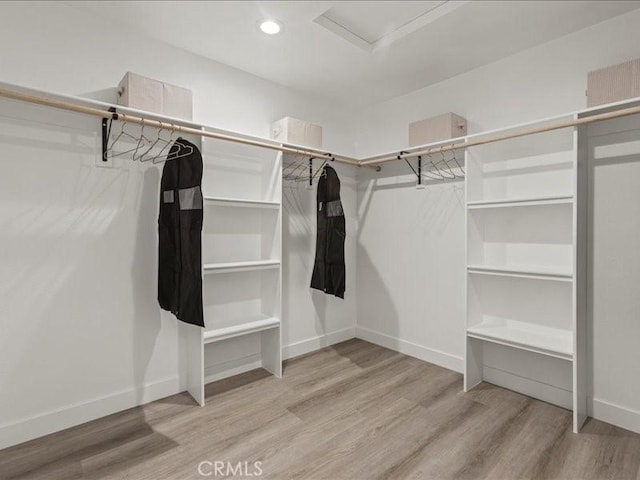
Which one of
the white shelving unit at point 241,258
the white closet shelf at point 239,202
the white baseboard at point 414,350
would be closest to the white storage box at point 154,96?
the white shelving unit at point 241,258

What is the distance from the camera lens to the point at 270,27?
7.75 feet

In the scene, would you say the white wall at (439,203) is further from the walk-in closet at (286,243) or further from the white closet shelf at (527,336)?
the white closet shelf at (527,336)

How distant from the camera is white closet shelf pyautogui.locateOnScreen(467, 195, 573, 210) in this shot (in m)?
2.23

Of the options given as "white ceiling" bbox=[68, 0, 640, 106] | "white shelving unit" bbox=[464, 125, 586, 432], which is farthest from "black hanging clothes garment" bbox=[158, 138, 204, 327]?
"white shelving unit" bbox=[464, 125, 586, 432]

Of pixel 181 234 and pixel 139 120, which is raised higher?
pixel 139 120

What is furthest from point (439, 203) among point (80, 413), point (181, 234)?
point (80, 413)

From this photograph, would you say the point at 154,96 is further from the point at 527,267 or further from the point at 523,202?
the point at 527,267

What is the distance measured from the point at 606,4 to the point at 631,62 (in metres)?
0.41

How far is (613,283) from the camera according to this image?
2.25 meters

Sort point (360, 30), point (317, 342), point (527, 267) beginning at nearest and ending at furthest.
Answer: point (360, 30)
point (527, 267)
point (317, 342)

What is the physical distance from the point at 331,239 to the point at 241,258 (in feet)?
2.51

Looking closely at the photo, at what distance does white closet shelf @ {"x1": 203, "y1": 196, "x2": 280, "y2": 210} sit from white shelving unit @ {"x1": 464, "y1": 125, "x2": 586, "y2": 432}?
4.98 ft

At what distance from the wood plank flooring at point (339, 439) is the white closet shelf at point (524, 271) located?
35.6 inches

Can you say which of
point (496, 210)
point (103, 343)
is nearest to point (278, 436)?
point (103, 343)
